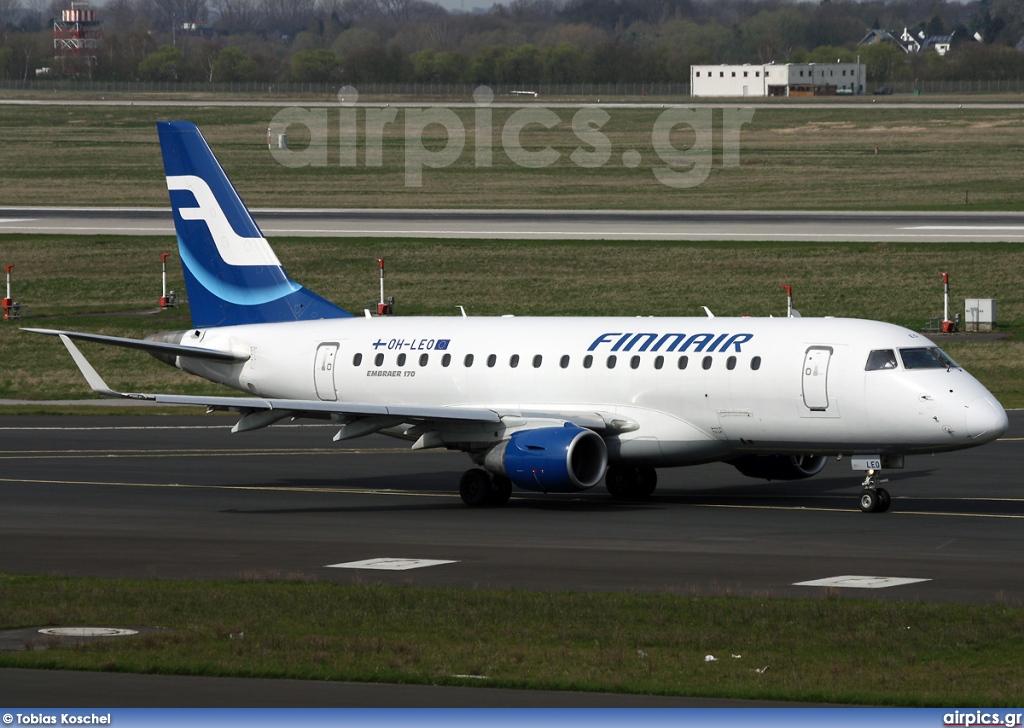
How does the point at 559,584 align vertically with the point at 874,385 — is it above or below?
below

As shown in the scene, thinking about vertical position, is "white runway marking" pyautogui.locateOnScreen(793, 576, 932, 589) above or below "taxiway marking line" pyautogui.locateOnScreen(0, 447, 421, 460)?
above

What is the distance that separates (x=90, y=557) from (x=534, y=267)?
52.8m

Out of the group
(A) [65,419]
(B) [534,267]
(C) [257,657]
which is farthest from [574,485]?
(B) [534,267]

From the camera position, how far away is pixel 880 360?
108ft

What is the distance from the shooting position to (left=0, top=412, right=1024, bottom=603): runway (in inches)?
1024

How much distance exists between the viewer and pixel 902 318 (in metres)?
68.2

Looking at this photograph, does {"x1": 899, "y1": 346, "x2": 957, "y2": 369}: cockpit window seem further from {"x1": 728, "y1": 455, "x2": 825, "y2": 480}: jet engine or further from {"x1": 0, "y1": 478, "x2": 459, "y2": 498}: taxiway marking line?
{"x1": 0, "y1": 478, "x2": 459, "y2": 498}: taxiway marking line

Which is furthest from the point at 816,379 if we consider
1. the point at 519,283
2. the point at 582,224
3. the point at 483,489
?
the point at 582,224

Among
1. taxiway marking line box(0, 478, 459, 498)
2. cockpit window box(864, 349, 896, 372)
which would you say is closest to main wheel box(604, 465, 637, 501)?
taxiway marking line box(0, 478, 459, 498)

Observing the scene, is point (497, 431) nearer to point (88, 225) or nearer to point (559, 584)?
point (559, 584)

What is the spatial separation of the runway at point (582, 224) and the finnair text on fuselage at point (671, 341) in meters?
48.2

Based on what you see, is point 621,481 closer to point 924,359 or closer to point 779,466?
point 779,466

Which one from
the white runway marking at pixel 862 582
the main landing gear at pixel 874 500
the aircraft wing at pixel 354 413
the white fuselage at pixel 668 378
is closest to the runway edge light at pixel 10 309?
the white fuselage at pixel 668 378

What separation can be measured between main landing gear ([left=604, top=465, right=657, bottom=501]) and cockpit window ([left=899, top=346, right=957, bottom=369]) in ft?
21.3
